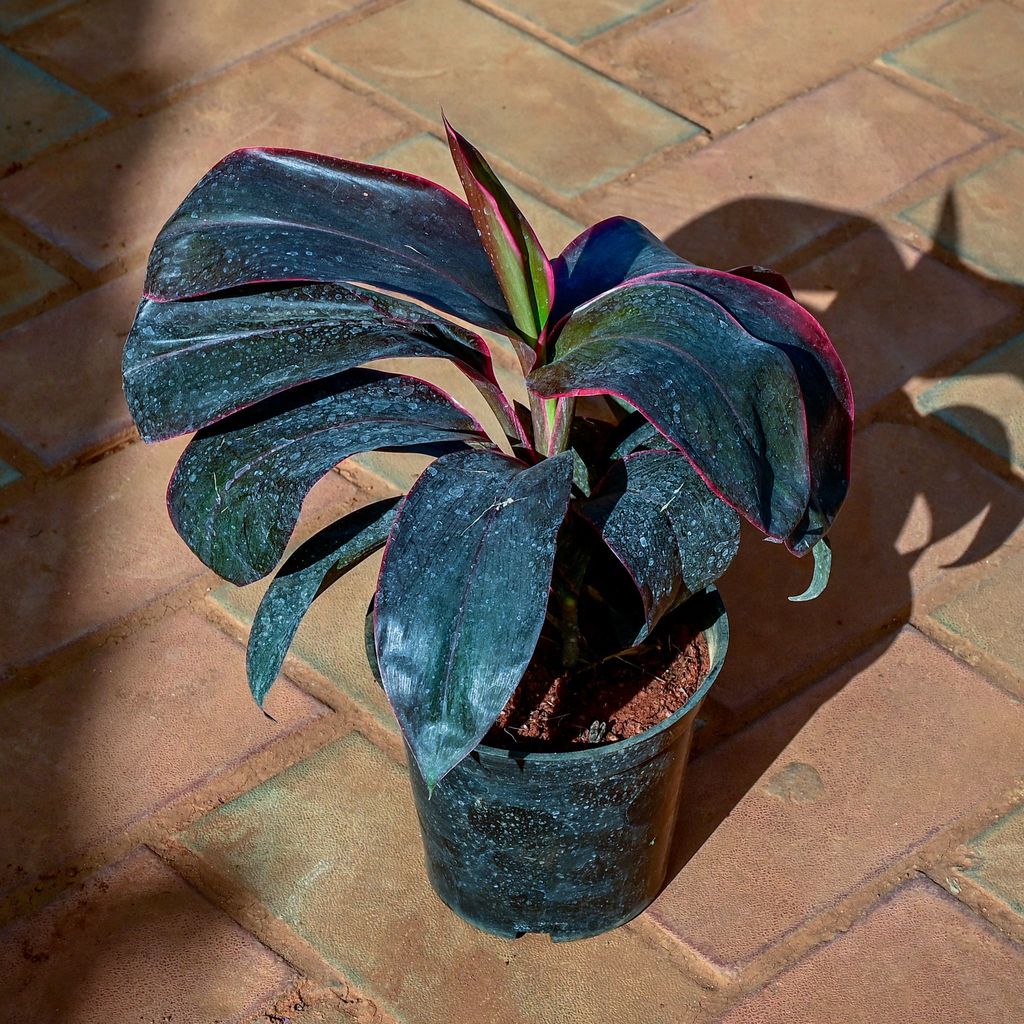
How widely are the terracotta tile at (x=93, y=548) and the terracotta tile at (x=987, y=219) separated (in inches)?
47.0

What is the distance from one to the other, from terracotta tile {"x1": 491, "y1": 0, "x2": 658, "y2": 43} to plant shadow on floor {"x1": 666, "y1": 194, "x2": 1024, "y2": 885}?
24.7 inches

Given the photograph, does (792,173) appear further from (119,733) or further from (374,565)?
(119,733)

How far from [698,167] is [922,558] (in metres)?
0.95

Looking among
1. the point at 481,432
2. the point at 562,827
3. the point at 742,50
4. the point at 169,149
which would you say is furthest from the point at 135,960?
the point at 742,50

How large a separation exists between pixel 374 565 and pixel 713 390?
1039 mm

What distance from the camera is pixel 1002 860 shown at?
70.9 inches

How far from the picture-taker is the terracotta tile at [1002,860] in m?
1.77

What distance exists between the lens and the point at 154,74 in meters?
2.94

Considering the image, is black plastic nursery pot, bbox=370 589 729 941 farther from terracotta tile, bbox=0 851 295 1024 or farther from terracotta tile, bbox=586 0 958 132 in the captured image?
terracotta tile, bbox=586 0 958 132

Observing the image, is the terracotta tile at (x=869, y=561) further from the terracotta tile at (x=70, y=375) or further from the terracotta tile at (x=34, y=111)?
the terracotta tile at (x=34, y=111)

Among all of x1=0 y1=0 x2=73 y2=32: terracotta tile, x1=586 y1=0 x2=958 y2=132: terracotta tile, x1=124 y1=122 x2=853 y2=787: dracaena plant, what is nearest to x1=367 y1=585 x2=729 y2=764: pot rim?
x1=124 y1=122 x2=853 y2=787: dracaena plant

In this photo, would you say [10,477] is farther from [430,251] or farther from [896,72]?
[896,72]

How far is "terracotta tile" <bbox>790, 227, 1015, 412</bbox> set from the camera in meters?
2.40

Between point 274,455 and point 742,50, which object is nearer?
point 274,455
